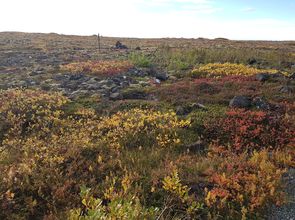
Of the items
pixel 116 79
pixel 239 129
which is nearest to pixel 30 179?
pixel 239 129

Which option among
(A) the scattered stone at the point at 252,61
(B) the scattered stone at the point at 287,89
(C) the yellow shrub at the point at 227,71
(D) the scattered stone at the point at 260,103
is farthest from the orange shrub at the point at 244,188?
(A) the scattered stone at the point at 252,61

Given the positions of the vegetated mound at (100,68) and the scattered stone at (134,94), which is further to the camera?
the vegetated mound at (100,68)

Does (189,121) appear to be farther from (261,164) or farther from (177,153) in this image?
(261,164)

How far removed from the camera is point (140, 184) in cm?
798

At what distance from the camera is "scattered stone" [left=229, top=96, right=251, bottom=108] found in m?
13.9

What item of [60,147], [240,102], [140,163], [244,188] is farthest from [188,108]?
[244,188]

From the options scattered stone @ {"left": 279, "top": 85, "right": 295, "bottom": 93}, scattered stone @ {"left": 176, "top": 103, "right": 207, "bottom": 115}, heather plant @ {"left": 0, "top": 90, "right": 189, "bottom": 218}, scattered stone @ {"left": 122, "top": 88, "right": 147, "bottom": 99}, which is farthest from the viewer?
scattered stone @ {"left": 122, "top": 88, "right": 147, "bottom": 99}

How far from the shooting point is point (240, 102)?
45.8 ft

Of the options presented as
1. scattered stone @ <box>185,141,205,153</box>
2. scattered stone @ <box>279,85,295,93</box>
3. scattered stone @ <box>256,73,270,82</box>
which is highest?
scattered stone @ <box>256,73,270,82</box>

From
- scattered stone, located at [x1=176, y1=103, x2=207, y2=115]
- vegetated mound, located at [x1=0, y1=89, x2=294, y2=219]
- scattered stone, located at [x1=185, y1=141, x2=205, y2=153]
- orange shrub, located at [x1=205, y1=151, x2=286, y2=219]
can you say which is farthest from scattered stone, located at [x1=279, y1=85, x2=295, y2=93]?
orange shrub, located at [x1=205, y1=151, x2=286, y2=219]

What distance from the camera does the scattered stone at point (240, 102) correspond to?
45.5ft

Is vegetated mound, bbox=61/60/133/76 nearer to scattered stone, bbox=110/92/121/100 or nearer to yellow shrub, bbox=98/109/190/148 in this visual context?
scattered stone, bbox=110/92/121/100

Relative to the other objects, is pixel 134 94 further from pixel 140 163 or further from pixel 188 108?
pixel 140 163

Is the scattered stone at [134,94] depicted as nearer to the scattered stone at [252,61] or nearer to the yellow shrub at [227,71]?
the yellow shrub at [227,71]
